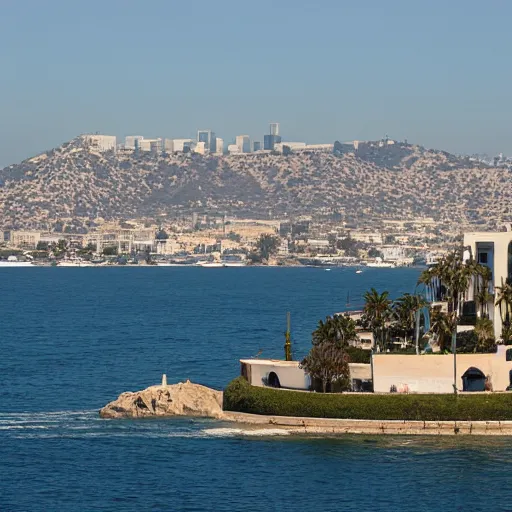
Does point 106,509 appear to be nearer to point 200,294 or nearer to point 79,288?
point 200,294

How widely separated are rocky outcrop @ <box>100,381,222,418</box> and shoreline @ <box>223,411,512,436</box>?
15.4 feet

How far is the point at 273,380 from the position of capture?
57875 mm

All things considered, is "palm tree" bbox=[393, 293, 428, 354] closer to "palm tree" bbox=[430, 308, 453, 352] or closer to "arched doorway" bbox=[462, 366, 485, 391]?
"palm tree" bbox=[430, 308, 453, 352]

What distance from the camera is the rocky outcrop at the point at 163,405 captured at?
5775 centimetres

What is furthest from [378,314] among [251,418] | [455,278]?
[251,418]

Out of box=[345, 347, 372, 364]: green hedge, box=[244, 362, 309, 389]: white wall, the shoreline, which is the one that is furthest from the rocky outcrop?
box=[345, 347, 372, 364]: green hedge

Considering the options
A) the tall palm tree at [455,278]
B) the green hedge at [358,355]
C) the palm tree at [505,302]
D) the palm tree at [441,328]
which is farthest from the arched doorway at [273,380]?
the palm tree at [505,302]

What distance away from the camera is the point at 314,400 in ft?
178

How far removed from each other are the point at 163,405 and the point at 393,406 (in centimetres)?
984

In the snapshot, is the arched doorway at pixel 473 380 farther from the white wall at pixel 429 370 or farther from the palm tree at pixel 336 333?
the palm tree at pixel 336 333

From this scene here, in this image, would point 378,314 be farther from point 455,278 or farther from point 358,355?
point 455,278

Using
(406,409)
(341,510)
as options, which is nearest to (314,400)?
(406,409)

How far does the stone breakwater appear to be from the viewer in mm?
52625

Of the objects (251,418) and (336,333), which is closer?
(251,418)
